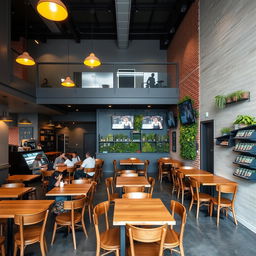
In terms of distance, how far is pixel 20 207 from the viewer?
256cm

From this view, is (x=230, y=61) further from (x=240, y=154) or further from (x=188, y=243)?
(x=188, y=243)

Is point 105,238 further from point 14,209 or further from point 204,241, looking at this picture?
point 204,241

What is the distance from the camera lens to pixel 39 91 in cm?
720

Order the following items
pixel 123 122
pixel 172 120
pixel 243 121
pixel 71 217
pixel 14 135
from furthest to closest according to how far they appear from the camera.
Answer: pixel 14 135
pixel 123 122
pixel 172 120
pixel 243 121
pixel 71 217

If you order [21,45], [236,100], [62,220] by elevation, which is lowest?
[62,220]

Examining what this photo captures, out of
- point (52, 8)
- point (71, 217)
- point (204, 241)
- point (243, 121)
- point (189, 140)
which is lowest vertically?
point (204, 241)

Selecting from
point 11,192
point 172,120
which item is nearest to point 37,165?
point 11,192

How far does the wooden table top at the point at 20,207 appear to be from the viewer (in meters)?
2.38

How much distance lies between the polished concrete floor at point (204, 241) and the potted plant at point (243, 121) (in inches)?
76.3

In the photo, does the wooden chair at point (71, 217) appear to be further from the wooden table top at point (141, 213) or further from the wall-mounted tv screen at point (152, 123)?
the wall-mounted tv screen at point (152, 123)

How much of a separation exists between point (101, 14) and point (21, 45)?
4.66 metres

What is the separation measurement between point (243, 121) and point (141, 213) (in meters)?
2.65

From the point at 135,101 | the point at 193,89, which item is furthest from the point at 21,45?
the point at 193,89

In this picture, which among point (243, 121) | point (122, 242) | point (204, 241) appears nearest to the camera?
point (122, 242)
